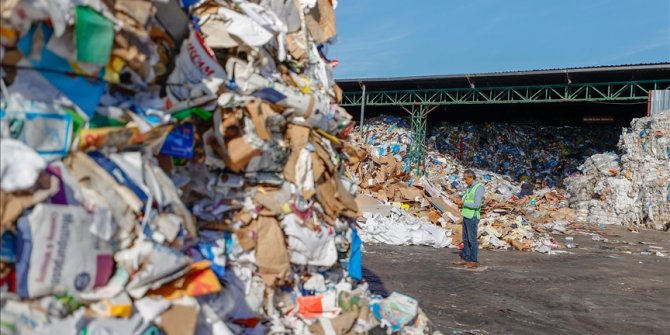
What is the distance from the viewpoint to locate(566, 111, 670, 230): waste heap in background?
542 inches

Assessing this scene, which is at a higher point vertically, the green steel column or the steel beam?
the steel beam

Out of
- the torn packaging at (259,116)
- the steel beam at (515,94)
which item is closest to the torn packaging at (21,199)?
the torn packaging at (259,116)

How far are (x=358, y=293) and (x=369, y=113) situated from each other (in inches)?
785

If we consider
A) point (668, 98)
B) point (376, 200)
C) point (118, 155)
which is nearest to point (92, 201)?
point (118, 155)

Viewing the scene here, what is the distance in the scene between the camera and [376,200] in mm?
12219

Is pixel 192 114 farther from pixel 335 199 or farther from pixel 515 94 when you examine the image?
pixel 515 94

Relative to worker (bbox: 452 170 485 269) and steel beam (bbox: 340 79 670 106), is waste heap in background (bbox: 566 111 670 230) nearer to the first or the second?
steel beam (bbox: 340 79 670 106)

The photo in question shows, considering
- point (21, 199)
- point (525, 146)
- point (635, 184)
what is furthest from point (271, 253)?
point (525, 146)

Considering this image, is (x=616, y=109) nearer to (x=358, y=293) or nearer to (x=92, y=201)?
(x=358, y=293)

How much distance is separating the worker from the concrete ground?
30 centimetres

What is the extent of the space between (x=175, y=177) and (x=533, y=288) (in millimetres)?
5278

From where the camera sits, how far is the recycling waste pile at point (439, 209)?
32.8 feet

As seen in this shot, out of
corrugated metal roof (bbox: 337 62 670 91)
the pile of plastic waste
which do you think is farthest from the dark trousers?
the pile of plastic waste

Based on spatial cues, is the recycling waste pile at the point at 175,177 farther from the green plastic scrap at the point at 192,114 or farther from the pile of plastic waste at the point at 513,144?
the pile of plastic waste at the point at 513,144
